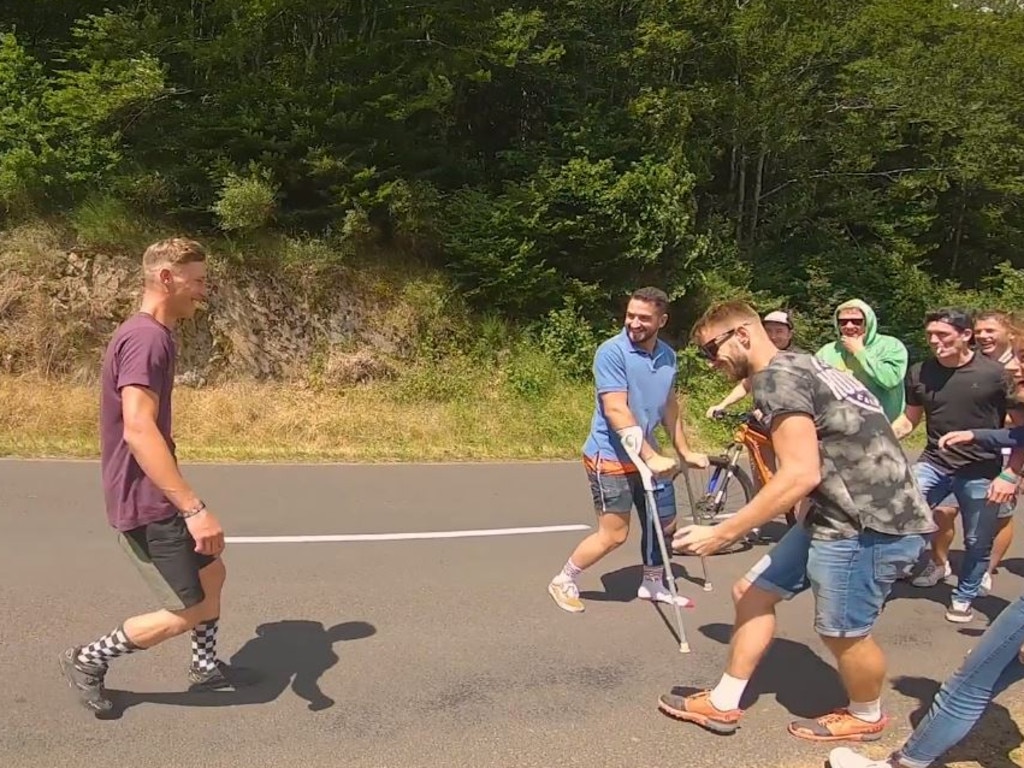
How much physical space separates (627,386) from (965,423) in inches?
82.5

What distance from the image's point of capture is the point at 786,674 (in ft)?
15.1

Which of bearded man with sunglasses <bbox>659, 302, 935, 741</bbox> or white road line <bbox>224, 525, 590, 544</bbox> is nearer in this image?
bearded man with sunglasses <bbox>659, 302, 935, 741</bbox>

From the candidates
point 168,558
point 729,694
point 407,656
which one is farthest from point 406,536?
point 729,694

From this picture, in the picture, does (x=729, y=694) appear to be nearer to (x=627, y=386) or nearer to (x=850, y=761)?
(x=850, y=761)

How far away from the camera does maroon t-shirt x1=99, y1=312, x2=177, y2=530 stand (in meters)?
3.60

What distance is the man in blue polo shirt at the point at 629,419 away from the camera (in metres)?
5.12

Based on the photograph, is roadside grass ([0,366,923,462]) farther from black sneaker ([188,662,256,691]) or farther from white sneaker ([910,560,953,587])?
black sneaker ([188,662,256,691])

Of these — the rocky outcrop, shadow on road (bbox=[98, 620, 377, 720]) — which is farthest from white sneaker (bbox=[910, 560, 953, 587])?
the rocky outcrop

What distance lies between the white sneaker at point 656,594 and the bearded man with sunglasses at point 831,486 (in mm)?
1836

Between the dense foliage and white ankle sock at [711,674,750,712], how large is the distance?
10831mm

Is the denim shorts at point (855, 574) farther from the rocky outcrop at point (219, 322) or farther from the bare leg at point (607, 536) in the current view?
the rocky outcrop at point (219, 322)

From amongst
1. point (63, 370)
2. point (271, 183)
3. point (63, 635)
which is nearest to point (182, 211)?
point (271, 183)

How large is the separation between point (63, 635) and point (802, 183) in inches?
704

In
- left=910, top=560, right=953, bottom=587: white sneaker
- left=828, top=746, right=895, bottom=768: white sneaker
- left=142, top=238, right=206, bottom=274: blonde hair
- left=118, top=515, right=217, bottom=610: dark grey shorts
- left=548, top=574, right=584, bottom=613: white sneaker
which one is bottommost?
left=910, top=560, right=953, bottom=587: white sneaker
